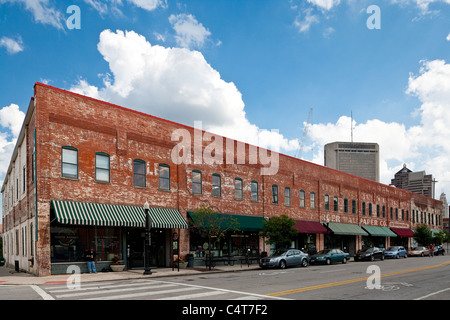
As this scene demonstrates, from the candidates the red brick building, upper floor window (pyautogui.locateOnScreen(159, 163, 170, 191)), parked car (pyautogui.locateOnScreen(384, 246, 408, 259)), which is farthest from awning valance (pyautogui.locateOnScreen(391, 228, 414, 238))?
upper floor window (pyautogui.locateOnScreen(159, 163, 170, 191))

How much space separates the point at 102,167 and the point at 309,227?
22783 millimetres

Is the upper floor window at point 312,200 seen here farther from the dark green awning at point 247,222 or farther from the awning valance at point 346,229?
the dark green awning at point 247,222

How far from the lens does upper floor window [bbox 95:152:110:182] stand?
2459 cm

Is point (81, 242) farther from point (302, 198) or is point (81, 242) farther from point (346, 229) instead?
point (346, 229)

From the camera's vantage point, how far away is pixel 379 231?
53.8 m

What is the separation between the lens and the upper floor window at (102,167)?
24.6 meters

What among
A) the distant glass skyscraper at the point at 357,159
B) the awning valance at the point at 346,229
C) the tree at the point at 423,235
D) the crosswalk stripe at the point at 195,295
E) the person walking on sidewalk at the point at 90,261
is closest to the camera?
the crosswalk stripe at the point at 195,295

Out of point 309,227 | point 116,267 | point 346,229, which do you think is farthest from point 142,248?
point 346,229

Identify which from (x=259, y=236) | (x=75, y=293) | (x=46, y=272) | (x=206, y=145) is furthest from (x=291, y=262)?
(x=75, y=293)

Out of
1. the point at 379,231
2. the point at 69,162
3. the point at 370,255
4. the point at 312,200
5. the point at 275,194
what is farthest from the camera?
the point at 379,231

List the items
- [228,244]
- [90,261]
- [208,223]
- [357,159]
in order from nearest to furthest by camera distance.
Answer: [90,261], [208,223], [228,244], [357,159]

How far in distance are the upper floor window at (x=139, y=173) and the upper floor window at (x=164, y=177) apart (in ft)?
4.67

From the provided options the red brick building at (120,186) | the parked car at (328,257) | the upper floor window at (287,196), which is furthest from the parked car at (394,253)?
the upper floor window at (287,196)
